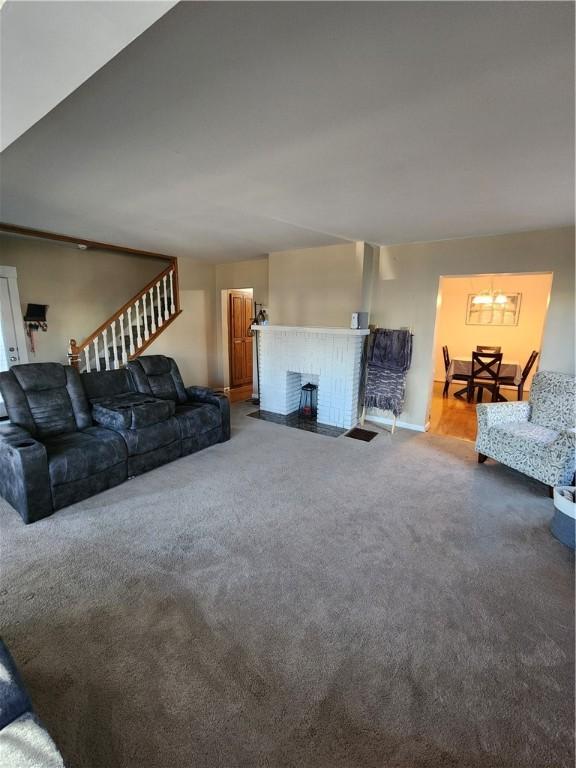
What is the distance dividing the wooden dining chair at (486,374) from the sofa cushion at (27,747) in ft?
20.5

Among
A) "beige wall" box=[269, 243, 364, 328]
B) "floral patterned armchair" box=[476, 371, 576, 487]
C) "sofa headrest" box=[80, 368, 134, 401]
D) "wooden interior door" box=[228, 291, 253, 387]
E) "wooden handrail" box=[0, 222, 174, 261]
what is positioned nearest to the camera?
"floral patterned armchair" box=[476, 371, 576, 487]

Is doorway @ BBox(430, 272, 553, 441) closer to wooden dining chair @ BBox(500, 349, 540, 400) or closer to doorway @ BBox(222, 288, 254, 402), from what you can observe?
wooden dining chair @ BBox(500, 349, 540, 400)

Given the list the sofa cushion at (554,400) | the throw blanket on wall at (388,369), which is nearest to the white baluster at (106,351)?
the throw blanket on wall at (388,369)

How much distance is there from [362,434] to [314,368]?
1193 millimetres

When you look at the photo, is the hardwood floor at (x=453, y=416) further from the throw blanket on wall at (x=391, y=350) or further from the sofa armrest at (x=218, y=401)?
the sofa armrest at (x=218, y=401)

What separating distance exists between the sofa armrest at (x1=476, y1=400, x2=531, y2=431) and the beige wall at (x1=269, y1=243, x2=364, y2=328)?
2032 mm

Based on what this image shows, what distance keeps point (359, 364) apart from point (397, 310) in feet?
2.96

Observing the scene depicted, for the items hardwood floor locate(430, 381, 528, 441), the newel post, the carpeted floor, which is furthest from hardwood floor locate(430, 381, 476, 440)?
the newel post

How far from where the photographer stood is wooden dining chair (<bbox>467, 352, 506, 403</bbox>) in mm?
5633

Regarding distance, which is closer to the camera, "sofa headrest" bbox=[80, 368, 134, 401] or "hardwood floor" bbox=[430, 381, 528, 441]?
"sofa headrest" bbox=[80, 368, 134, 401]

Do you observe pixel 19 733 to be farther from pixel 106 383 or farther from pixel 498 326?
pixel 498 326

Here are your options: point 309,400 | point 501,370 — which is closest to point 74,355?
point 309,400

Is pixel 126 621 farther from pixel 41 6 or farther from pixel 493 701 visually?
pixel 41 6

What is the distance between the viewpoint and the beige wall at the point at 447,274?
11.7 feet
